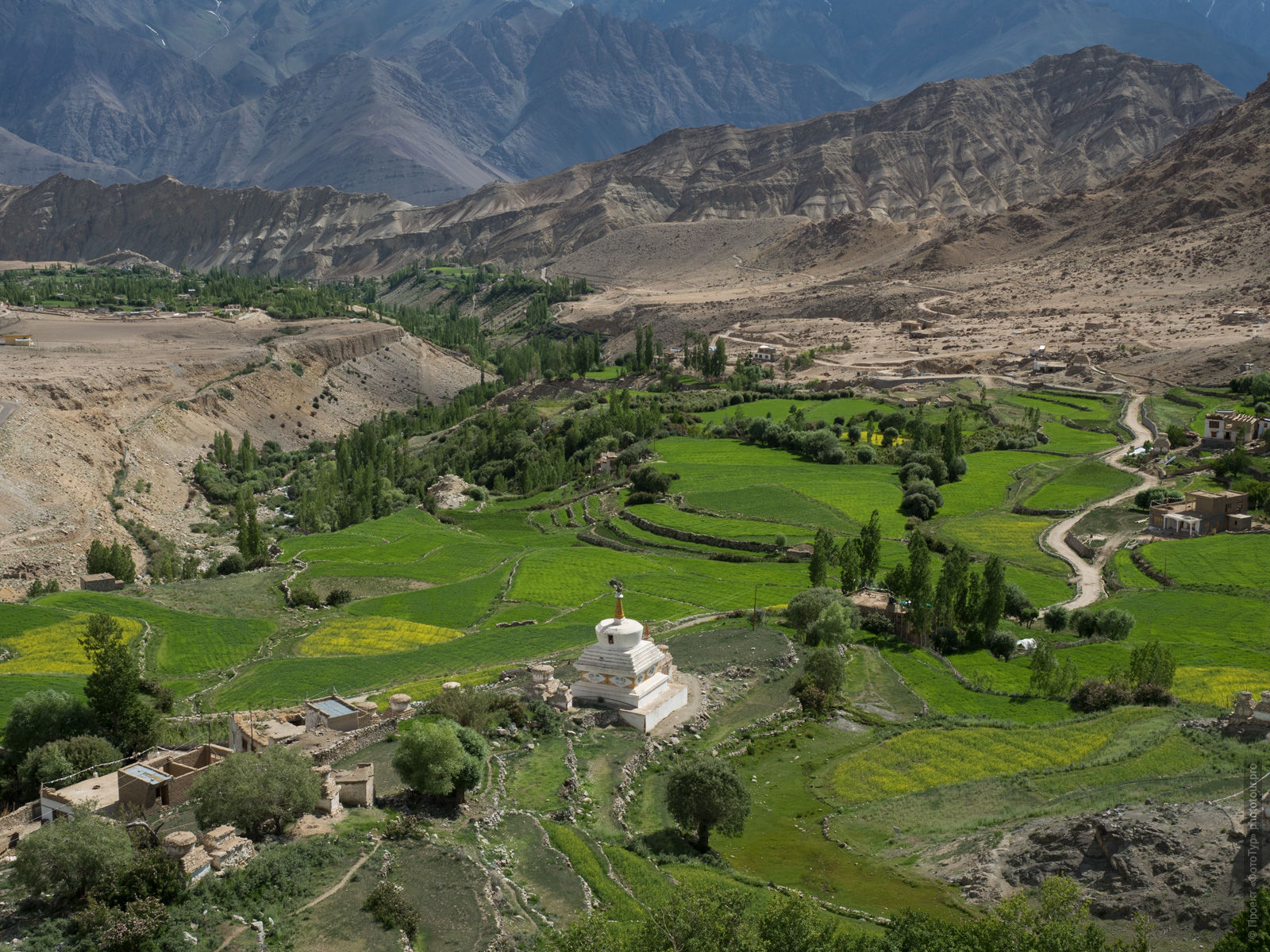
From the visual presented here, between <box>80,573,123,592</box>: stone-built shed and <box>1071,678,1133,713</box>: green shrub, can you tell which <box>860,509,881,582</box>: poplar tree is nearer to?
<box>1071,678,1133,713</box>: green shrub

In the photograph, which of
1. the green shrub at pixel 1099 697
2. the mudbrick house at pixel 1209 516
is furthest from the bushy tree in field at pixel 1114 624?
the mudbrick house at pixel 1209 516

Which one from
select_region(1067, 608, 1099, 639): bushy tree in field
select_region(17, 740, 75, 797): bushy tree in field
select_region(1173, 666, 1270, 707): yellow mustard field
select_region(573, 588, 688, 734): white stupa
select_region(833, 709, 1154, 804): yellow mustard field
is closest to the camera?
select_region(17, 740, 75, 797): bushy tree in field

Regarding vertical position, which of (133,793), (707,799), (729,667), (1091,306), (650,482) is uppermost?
(1091,306)

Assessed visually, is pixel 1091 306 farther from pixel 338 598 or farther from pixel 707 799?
pixel 707 799

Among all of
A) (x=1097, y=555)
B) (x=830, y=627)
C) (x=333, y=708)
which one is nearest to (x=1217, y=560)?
(x=1097, y=555)

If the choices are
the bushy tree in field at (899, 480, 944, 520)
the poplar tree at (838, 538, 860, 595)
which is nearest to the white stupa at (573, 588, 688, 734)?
the poplar tree at (838, 538, 860, 595)

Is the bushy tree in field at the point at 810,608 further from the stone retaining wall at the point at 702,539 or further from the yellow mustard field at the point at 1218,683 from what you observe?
the stone retaining wall at the point at 702,539
